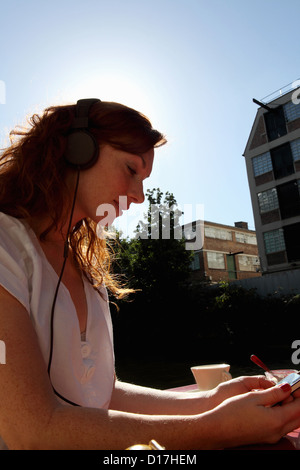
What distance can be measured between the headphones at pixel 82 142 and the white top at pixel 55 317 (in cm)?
29

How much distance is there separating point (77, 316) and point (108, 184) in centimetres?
45

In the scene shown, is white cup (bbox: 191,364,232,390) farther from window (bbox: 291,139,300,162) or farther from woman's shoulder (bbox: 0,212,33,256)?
window (bbox: 291,139,300,162)

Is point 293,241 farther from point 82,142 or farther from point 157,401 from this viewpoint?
point 82,142

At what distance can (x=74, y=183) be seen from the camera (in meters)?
1.22

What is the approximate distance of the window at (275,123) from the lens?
2234 centimetres

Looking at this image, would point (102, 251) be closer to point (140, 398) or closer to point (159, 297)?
point (140, 398)

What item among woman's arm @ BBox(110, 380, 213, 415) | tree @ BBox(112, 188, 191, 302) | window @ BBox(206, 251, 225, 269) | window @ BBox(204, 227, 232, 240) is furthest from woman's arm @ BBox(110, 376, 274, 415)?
window @ BBox(204, 227, 232, 240)

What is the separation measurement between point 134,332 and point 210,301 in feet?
15.9

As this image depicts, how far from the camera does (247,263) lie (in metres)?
35.7

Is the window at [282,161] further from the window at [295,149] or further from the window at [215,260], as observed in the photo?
the window at [215,260]

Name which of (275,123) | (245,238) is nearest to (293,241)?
(275,123)

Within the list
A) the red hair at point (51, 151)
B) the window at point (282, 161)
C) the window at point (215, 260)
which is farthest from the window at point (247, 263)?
the red hair at point (51, 151)

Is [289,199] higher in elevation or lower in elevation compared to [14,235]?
higher

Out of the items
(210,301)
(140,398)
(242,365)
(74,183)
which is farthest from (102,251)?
(210,301)
